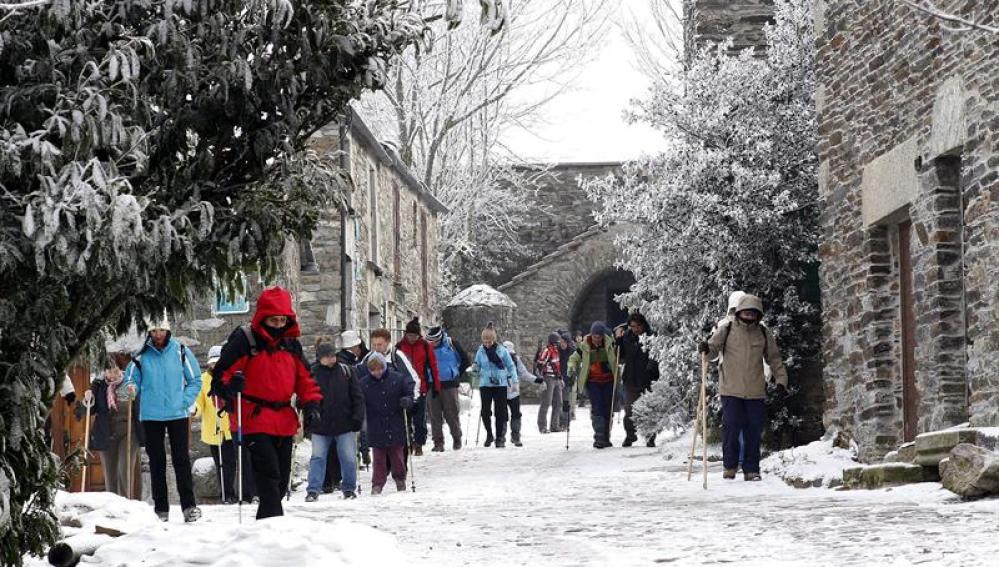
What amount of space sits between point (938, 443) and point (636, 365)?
866 centimetres

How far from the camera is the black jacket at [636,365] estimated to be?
744 inches

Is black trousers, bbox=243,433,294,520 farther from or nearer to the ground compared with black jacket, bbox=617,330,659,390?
nearer to the ground

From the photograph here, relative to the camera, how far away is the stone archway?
35188 millimetres

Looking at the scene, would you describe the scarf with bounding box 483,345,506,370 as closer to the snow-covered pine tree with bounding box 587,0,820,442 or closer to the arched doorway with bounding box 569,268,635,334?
the snow-covered pine tree with bounding box 587,0,820,442

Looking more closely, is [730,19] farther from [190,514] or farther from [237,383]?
[237,383]

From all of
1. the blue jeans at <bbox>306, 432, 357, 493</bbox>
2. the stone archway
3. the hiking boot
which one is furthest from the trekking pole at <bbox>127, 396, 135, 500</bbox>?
the stone archway

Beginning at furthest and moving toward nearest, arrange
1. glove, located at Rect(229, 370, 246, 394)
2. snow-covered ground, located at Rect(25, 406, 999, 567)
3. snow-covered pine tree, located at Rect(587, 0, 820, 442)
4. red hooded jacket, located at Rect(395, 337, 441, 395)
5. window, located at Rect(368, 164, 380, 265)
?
window, located at Rect(368, 164, 380, 265) < red hooded jacket, located at Rect(395, 337, 441, 395) < snow-covered pine tree, located at Rect(587, 0, 820, 442) < glove, located at Rect(229, 370, 246, 394) < snow-covered ground, located at Rect(25, 406, 999, 567)

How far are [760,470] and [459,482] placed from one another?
2877 millimetres

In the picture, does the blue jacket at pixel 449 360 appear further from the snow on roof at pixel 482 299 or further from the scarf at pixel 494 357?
the snow on roof at pixel 482 299

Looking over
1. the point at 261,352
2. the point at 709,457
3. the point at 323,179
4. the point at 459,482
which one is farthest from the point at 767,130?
the point at 323,179

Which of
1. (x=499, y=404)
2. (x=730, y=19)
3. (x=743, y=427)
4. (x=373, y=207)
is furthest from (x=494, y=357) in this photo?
(x=743, y=427)

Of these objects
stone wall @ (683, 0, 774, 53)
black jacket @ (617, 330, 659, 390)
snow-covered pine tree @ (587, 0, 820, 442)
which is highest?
stone wall @ (683, 0, 774, 53)

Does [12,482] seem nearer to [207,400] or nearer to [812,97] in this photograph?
[207,400]

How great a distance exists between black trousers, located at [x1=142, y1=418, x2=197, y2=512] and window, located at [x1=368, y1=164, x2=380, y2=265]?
45.6 feet
